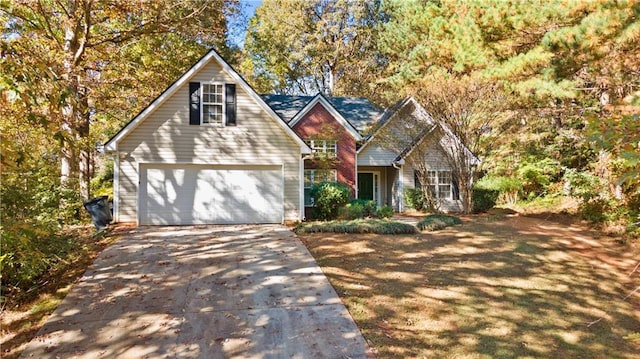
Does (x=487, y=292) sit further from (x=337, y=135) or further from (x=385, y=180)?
(x=385, y=180)

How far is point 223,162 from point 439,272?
26.1ft

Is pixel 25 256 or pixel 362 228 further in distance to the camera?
pixel 362 228

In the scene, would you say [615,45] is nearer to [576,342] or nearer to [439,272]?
[439,272]

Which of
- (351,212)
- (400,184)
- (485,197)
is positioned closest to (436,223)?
(351,212)

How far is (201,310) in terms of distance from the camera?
5.32 meters

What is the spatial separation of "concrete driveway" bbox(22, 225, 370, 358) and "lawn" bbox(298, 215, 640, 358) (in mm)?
549

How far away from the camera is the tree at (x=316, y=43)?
27922 millimetres

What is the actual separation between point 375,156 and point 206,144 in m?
8.41

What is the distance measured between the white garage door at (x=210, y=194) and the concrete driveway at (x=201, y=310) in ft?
12.6

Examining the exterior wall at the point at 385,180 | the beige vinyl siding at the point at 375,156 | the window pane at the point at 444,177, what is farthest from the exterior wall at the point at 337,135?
the window pane at the point at 444,177

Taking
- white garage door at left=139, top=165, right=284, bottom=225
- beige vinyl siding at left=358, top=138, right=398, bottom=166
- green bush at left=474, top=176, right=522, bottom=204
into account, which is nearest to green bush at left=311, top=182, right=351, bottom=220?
white garage door at left=139, top=165, right=284, bottom=225

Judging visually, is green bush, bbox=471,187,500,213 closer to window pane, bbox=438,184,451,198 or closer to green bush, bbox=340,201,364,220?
window pane, bbox=438,184,451,198

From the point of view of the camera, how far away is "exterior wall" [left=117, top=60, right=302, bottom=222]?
38.8 feet

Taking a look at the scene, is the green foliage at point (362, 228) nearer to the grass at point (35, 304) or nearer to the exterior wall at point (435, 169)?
the grass at point (35, 304)
